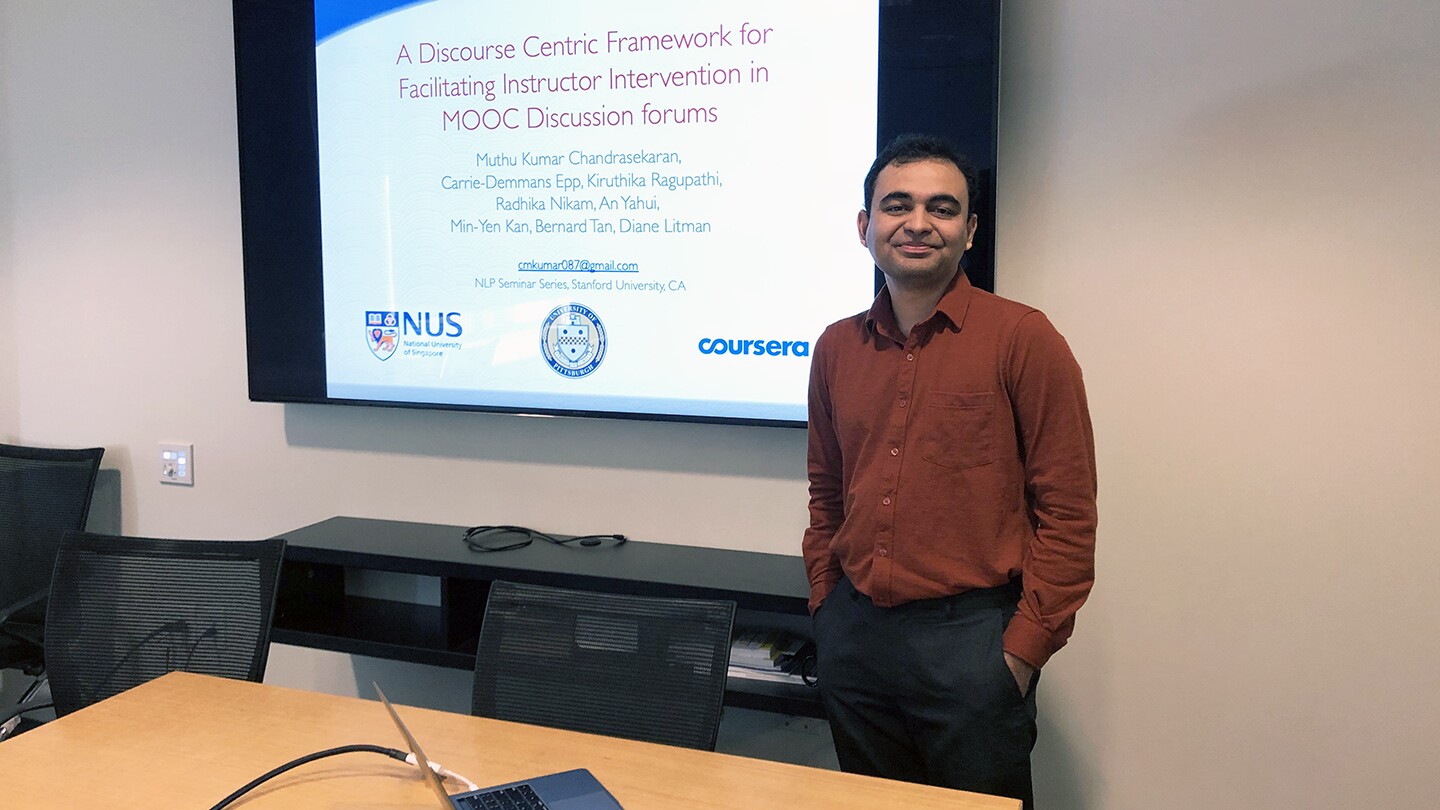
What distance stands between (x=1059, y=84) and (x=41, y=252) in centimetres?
312

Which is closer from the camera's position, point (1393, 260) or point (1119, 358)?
point (1393, 260)

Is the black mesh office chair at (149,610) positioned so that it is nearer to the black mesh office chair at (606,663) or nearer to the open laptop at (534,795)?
the black mesh office chair at (606,663)

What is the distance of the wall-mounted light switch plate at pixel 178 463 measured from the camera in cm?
340

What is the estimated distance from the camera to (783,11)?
2.62 meters

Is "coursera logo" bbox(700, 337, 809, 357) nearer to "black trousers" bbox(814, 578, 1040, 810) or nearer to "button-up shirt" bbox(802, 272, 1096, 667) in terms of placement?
"button-up shirt" bbox(802, 272, 1096, 667)

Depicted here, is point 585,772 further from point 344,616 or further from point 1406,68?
point 1406,68

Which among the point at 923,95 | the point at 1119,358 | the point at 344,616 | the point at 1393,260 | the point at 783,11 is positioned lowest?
the point at 344,616

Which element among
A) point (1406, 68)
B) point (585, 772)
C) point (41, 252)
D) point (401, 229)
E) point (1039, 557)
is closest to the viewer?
point (585, 772)

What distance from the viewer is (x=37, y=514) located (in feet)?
10.8

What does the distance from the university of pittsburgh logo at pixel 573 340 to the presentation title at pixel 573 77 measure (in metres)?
0.49

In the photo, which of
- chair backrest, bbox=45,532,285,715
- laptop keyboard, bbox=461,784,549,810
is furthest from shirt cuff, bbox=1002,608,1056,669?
chair backrest, bbox=45,532,285,715

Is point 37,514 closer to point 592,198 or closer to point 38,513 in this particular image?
point 38,513

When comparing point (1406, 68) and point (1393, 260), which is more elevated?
point (1406, 68)

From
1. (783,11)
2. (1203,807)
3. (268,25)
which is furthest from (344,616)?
(1203,807)
